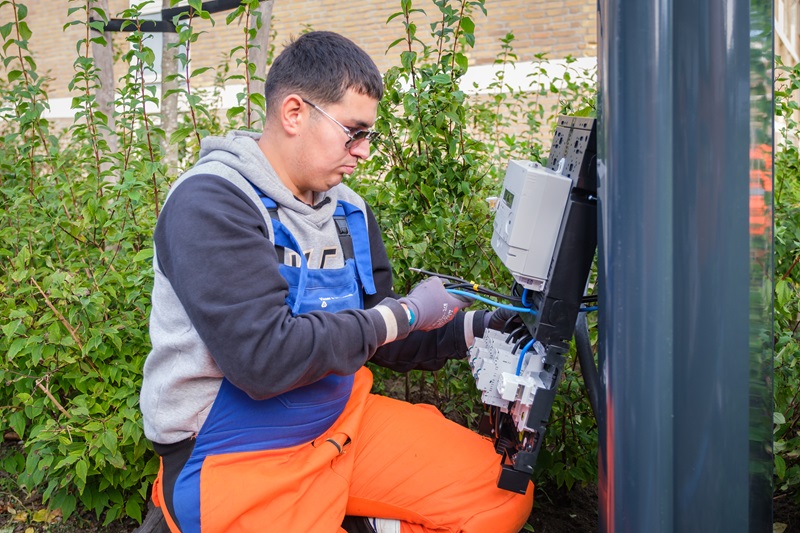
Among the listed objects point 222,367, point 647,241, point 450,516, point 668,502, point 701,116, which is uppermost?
point 701,116

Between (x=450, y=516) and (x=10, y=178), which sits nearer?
(x=450, y=516)

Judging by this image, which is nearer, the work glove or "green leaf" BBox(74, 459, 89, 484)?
the work glove

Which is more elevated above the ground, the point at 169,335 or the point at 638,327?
the point at 638,327

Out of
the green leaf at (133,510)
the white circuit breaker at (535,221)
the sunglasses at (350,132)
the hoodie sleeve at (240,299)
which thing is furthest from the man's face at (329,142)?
the green leaf at (133,510)

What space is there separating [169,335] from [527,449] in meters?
0.94

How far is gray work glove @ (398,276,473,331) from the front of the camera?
6.82 ft

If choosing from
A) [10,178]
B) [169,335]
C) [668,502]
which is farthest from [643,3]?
[10,178]

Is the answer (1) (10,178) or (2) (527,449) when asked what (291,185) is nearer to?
(2) (527,449)

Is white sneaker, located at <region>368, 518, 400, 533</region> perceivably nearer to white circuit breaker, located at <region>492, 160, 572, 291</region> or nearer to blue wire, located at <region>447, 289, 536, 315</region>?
blue wire, located at <region>447, 289, 536, 315</region>

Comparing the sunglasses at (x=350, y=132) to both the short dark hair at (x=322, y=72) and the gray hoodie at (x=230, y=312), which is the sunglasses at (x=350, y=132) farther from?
the gray hoodie at (x=230, y=312)

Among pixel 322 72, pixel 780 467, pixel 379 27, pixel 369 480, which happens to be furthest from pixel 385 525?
pixel 379 27

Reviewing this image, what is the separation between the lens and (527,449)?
1.91 metres

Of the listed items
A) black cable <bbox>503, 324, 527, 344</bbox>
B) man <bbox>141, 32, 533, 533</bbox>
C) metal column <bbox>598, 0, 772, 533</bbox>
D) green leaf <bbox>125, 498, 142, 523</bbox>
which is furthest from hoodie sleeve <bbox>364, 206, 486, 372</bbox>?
green leaf <bbox>125, 498, 142, 523</bbox>

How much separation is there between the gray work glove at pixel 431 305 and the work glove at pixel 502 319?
0.11 meters
